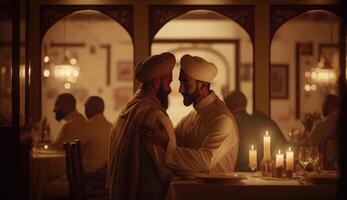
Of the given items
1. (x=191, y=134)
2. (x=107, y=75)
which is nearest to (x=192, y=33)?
(x=107, y=75)

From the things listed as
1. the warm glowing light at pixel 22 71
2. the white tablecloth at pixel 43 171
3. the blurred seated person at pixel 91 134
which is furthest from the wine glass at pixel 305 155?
the blurred seated person at pixel 91 134

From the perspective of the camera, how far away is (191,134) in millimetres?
5141

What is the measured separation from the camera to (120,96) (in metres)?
14.8

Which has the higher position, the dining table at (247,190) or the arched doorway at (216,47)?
the arched doorway at (216,47)

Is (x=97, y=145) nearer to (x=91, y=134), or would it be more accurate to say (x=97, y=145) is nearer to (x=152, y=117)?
(x=91, y=134)

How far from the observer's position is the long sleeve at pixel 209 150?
4.68m

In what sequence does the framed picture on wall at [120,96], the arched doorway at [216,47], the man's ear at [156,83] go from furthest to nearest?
the framed picture on wall at [120,96] → the arched doorway at [216,47] → the man's ear at [156,83]

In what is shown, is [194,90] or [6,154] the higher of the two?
[194,90]

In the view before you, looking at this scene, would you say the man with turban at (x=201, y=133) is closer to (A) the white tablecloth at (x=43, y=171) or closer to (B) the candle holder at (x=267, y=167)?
(B) the candle holder at (x=267, y=167)

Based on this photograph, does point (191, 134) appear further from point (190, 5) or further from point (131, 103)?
point (190, 5)

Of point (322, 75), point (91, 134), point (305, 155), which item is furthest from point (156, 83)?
point (322, 75)

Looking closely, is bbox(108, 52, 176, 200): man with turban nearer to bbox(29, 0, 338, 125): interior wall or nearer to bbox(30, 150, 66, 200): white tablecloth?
bbox(30, 150, 66, 200): white tablecloth

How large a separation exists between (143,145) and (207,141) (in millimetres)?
431

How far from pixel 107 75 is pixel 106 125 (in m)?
6.45
